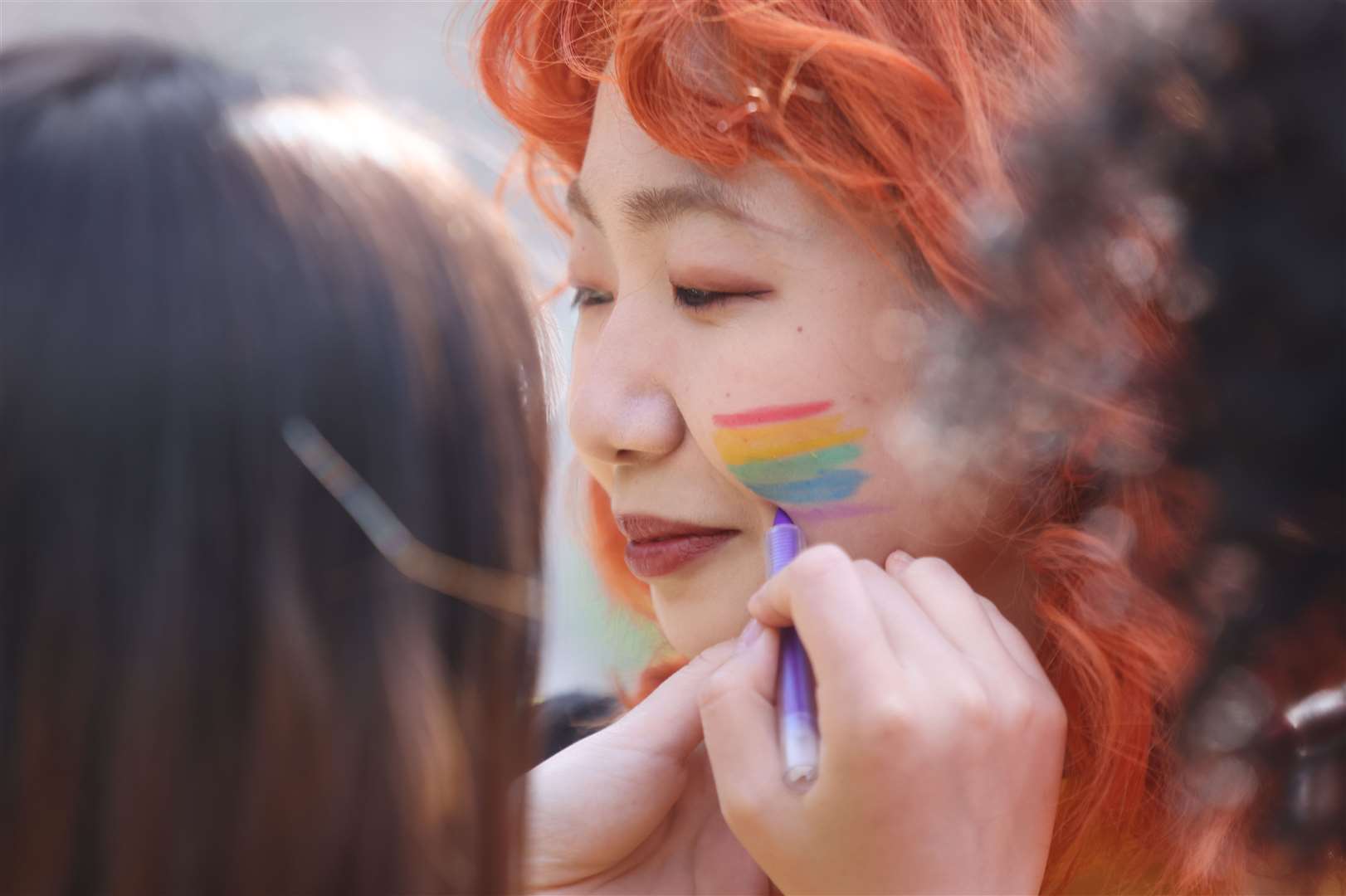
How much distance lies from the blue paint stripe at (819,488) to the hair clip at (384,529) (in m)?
0.46

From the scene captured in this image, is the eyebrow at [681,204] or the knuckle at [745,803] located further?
the eyebrow at [681,204]

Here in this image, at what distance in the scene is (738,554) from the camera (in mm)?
1194

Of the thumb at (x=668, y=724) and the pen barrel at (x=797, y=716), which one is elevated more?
the pen barrel at (x=797, y=716)

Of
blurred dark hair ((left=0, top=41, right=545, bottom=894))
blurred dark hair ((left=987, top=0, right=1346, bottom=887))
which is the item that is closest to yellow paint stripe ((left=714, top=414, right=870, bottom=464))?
blurred dark hair ((left=987, top=0, right=1346, bottom=887))

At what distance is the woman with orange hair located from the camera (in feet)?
3.11

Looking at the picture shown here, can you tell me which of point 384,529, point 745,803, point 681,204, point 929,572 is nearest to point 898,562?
point 929,572

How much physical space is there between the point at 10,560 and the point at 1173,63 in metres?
0.75

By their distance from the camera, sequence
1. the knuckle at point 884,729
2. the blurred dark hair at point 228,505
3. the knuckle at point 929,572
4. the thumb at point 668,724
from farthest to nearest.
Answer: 1. the thumb at point 668,724
2. the knuckle at point 929,572
3. the knuckle at point 884,729
4. the blurred dark hair at point 228,505

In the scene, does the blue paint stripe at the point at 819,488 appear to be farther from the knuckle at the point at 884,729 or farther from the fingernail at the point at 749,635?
the knuckle at the point at 884,729

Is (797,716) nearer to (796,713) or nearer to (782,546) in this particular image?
(796,713)

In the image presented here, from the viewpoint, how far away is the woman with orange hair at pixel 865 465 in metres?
0.95

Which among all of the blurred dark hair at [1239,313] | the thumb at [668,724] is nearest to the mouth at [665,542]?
the thumb at [668,724]

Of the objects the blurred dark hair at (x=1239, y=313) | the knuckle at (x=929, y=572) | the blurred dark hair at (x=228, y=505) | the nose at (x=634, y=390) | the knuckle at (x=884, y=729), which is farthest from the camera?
the nose at (x=634, y=390)

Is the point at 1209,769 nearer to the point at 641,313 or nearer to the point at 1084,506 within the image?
the point at 1084,506
